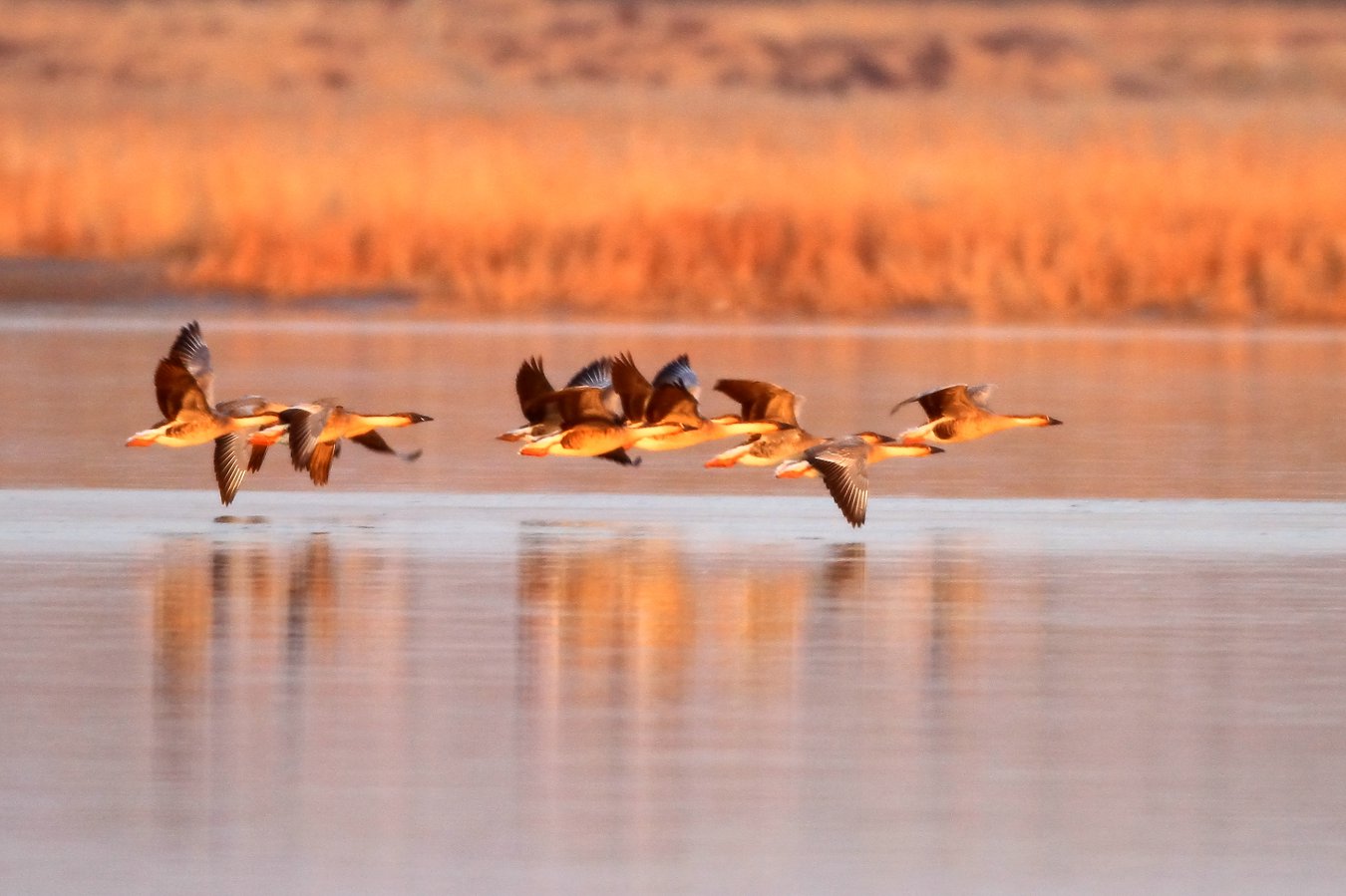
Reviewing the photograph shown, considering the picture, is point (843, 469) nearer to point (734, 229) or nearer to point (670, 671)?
point (670, 671)

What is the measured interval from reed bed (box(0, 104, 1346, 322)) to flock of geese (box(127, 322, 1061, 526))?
11.3 m

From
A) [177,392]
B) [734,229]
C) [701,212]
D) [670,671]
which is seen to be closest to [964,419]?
[177,392]

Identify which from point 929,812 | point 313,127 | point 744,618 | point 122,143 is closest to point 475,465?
point 744,618

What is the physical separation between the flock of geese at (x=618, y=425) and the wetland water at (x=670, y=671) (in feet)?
0.80

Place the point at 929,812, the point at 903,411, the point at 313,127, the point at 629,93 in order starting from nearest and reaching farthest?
1. the point at 929,812
2. the point at 903,411
3. the point at 313,127
4. the point at 629,93

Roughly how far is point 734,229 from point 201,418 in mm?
13283

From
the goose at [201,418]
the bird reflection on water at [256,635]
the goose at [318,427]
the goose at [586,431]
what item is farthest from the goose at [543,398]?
the bird reflection on water at [256,635]

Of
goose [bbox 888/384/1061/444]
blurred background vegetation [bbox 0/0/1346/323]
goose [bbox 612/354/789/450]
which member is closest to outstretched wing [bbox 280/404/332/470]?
goose [bbox 612/354/789/450]

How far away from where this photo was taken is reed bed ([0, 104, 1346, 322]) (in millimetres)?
23375

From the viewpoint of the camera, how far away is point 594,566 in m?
10.0

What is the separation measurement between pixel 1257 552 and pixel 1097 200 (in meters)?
14.5

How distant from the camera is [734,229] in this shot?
24281 millimetres

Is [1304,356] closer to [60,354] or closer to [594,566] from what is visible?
[60,354]

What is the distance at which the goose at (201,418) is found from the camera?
Result: 11242 millimetres
